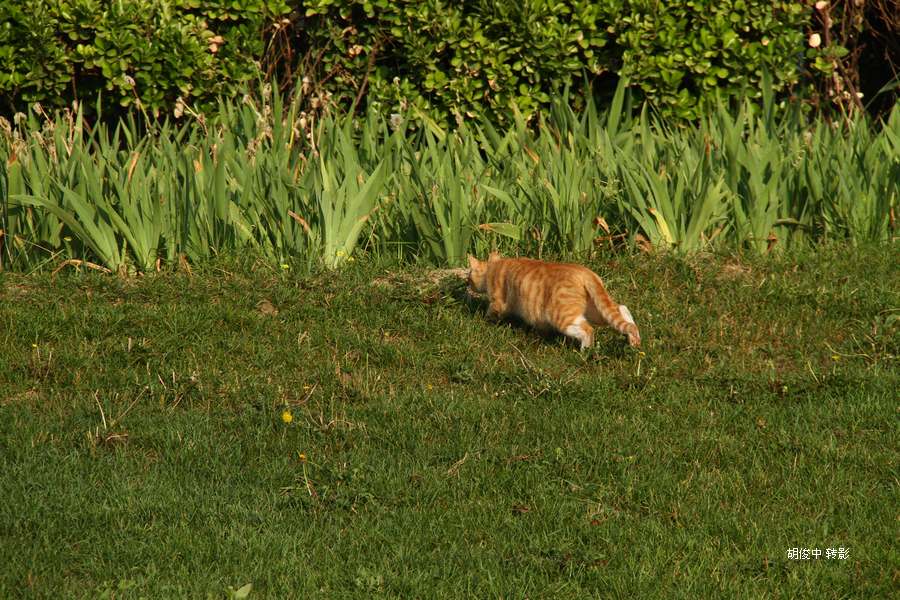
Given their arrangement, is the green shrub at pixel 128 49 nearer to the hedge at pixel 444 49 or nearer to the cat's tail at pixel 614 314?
the hedge at pixel 444 49

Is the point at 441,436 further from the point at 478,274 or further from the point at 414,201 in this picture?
the point at 414,201

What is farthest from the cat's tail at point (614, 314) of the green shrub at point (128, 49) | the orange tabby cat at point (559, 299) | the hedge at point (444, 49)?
the green shrub at point (128, 49)

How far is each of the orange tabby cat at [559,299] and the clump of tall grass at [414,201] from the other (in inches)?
26.9

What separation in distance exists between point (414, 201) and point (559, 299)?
1.33m

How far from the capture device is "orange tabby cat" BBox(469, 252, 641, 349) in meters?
4.95

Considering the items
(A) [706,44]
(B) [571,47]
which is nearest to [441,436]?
(B) [571,47]

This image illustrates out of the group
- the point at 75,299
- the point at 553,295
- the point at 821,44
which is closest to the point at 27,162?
the point at 75,299

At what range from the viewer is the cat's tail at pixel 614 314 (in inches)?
192

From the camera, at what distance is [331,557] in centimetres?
357

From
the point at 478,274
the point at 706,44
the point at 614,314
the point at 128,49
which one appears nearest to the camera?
the point at 614,314

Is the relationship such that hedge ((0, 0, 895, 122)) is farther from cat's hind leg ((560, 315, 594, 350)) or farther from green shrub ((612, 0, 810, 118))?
cat's hind leg ((560, 315, 594, 350))

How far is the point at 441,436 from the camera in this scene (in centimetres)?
439

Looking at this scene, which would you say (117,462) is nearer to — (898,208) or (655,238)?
(655,238)

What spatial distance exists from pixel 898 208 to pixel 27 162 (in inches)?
183
